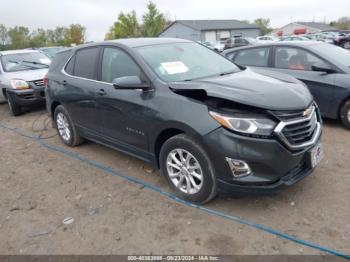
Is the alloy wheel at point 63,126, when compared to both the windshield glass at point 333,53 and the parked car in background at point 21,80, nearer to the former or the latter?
the parked car in background at point 21,80

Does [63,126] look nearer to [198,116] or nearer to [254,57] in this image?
[198,116]

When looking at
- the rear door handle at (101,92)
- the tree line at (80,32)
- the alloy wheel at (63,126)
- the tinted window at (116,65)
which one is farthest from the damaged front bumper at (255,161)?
the tree line at (80,32)

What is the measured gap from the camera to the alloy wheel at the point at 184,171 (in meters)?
3.27

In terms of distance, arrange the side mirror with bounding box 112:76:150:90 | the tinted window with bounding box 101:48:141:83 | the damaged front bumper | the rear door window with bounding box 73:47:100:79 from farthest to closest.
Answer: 1. the rear door window with bounding box 73:47:100:79
2. the tinted window with bounding box 101:48:141:83
3. the side mirror with bounding box 112:76:150:90
4. the damaged front bumper

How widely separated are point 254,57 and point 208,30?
51004 millimetres

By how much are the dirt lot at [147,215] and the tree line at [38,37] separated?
50946 millimetres

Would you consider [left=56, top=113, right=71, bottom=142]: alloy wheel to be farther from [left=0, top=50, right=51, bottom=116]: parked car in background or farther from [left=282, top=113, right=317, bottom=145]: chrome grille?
[left=282, top=113, right=317, bottom=145]: chrome grille

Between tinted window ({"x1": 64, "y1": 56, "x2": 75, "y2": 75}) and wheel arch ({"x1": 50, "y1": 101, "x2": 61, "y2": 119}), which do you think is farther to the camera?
wheel arch ({"x1": 50, "y1": 101, "x2": 61, "y2": 119})

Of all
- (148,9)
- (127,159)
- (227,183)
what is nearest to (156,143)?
(227,183)

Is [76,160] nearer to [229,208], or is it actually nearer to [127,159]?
[127,159]

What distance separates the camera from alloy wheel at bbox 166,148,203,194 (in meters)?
3.27

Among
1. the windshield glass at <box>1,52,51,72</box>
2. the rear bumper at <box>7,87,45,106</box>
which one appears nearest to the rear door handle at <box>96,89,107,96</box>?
the rear bumper at <box>7,87,45,106</box>

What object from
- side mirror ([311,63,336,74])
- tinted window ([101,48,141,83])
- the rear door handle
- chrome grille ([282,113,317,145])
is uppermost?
tinted window ([101,48,141,83])

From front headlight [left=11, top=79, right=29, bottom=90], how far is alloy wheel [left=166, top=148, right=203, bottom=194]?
5853 mm
